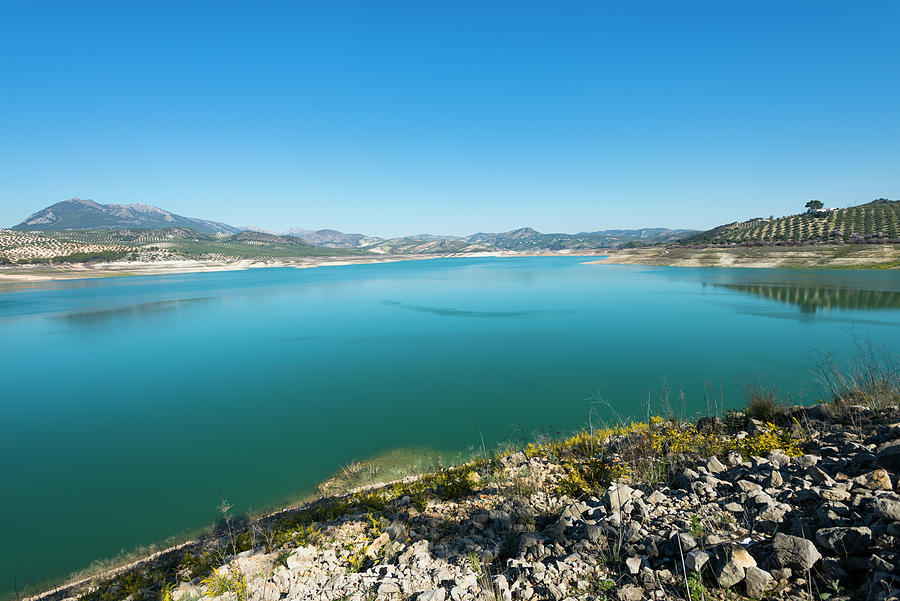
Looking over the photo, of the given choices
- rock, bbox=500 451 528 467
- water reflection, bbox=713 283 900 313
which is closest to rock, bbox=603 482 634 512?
rock, bbox=500 451 528 467

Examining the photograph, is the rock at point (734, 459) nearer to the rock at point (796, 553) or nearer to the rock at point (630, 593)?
the rock at point (796, 553)

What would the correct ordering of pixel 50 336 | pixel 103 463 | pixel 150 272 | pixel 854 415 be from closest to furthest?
pixel 854 415, pixel 103 463, pixel 50 336, pixel 150 272

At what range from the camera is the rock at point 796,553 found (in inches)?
102

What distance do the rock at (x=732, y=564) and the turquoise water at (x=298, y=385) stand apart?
695 cm

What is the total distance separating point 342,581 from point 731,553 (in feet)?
10.6

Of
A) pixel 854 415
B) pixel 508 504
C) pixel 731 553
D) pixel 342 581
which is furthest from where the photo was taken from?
pixel 854 415

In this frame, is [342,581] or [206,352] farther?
[206,352]

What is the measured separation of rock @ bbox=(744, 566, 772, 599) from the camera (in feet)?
8.47

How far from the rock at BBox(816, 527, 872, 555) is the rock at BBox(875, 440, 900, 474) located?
165 cm

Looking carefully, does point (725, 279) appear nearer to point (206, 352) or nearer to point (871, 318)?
point (871, 318)

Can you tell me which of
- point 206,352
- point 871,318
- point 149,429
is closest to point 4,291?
point 206,352

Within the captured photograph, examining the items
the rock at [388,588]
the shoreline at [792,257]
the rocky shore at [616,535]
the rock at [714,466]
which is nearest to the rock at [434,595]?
the rocky shore at [616,535]

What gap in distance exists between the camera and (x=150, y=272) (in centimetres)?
8388

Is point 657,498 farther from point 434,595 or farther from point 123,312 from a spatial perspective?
point 123,312
